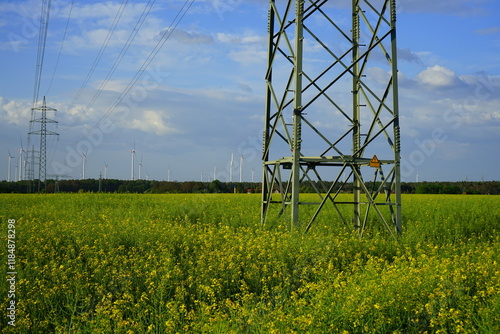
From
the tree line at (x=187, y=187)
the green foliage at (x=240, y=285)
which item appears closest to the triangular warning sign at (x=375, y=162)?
the green foliage at (x=240, y=285)

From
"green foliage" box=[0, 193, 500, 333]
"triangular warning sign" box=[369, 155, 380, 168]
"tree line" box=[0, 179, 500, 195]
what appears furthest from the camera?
"tree line" box=[0, 179, 500, 195]

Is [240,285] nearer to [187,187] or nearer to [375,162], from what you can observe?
[375,162]

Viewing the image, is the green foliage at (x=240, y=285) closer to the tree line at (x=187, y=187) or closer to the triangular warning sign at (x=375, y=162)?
the triangular warning sign at (x=375, y=162)

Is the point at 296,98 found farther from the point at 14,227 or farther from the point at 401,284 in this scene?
the point at 14,227

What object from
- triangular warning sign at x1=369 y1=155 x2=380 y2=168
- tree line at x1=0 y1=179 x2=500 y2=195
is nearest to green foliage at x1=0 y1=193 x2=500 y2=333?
triangular warning sign at x1=369 y1=155 x2=380 y2=168

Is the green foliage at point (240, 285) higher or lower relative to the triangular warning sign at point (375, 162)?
lower

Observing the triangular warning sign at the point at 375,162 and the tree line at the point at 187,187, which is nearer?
the triangular warning sign at the point at 375,162

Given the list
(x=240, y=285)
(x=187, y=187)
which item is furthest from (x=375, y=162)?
(x=187, y=187)

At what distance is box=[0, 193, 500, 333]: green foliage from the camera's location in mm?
5246

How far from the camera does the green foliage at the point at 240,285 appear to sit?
17.2 feet

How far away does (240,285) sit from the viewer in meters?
7.55

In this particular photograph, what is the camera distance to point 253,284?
300 inches

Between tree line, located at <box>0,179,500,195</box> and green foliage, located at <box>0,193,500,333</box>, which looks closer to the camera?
green foliage, located at <box>0,193,500,333</box>

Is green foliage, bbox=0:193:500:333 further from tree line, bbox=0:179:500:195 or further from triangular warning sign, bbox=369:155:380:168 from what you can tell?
tree line, bbox=0:179:500:195
